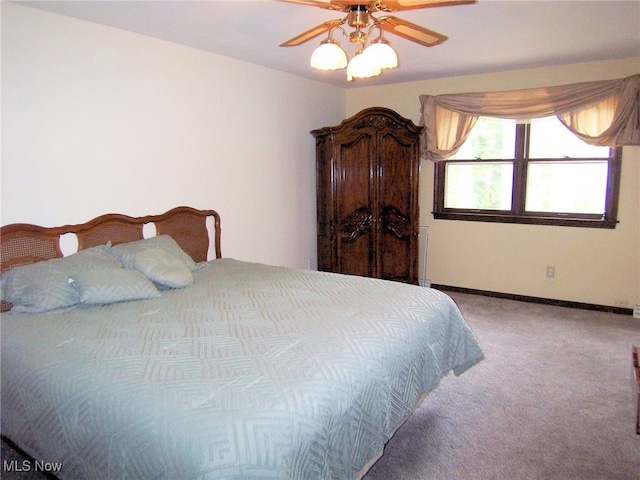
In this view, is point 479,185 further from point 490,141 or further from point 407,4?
point 407,4

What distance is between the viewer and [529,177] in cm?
464

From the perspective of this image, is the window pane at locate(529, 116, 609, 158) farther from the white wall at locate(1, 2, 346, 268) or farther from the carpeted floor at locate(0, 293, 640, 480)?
the white wall at locate(1, 2, 346, 268)

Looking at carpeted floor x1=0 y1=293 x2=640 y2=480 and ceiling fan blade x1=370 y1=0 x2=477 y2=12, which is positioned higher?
ceiling fan blade x1=370 y1=0 x2=477 y2=12

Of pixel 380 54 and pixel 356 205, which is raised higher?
pixel 380 54

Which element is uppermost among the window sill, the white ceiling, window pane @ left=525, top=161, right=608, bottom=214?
the white ceiling

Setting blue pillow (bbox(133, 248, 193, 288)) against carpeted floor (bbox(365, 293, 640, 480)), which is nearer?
carpeted floor (bbox(365, 293, 640, 480))

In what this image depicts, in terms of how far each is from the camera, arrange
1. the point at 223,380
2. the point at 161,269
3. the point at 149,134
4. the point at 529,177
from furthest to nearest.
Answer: the point at 529,177 < the point at 149,134 < the point at 161,269 < the point at 223,380

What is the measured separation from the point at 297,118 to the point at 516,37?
225 centimetres

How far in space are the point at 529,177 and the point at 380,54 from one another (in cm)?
307

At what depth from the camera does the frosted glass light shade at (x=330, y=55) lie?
2.29m

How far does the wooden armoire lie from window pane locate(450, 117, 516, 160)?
0.65 meters

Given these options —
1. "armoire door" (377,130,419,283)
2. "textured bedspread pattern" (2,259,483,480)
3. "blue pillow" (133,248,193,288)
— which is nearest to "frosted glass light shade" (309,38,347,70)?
"textured bedspread pattern" (2,259,483,480)

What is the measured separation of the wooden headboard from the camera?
2.64 metres

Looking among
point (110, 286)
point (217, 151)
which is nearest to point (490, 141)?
point (217, 151)
